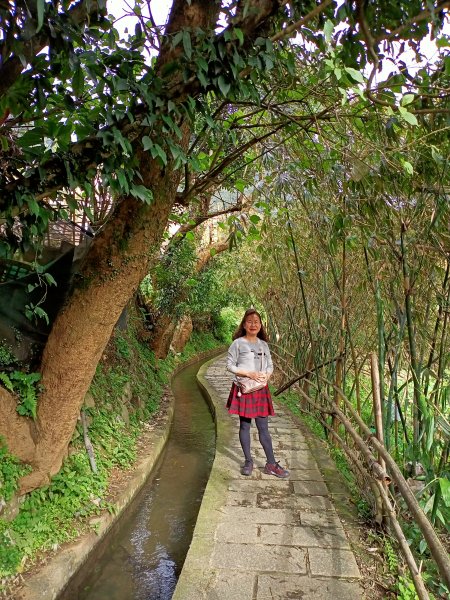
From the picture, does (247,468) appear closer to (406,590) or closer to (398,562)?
(398,562)

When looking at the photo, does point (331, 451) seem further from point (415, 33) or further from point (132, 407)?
point (415, 33)

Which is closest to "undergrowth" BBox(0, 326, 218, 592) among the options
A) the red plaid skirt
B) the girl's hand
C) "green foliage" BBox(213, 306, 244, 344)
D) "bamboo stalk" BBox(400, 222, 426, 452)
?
the red plaid skirt

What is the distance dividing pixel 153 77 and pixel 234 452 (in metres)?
3.86

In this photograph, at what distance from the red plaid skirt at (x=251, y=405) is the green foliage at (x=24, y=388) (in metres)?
1.68

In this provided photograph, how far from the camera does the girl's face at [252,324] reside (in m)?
4.16

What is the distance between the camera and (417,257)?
125 inches

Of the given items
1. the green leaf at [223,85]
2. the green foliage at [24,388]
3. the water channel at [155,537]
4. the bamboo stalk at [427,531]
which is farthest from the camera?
the green foliage at [24,388]

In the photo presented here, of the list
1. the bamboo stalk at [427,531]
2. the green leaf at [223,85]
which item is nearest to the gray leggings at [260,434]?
the bamboo stalk at [427,531]

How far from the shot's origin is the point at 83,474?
381 cm

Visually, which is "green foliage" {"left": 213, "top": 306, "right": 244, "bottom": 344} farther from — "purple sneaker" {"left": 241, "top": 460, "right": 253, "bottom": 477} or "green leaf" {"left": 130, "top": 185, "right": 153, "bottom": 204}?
"green leaf" {"left": 130, "top": 185, "right": 153, "bottom": 204}

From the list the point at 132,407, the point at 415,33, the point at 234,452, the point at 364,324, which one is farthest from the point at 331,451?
the point at 415,33

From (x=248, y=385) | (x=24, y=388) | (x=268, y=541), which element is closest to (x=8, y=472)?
(x=24, y=388)

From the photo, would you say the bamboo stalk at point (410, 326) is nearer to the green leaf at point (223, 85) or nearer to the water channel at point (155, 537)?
the green leaf at point (223, 85)

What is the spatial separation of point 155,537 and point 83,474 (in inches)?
32.1
